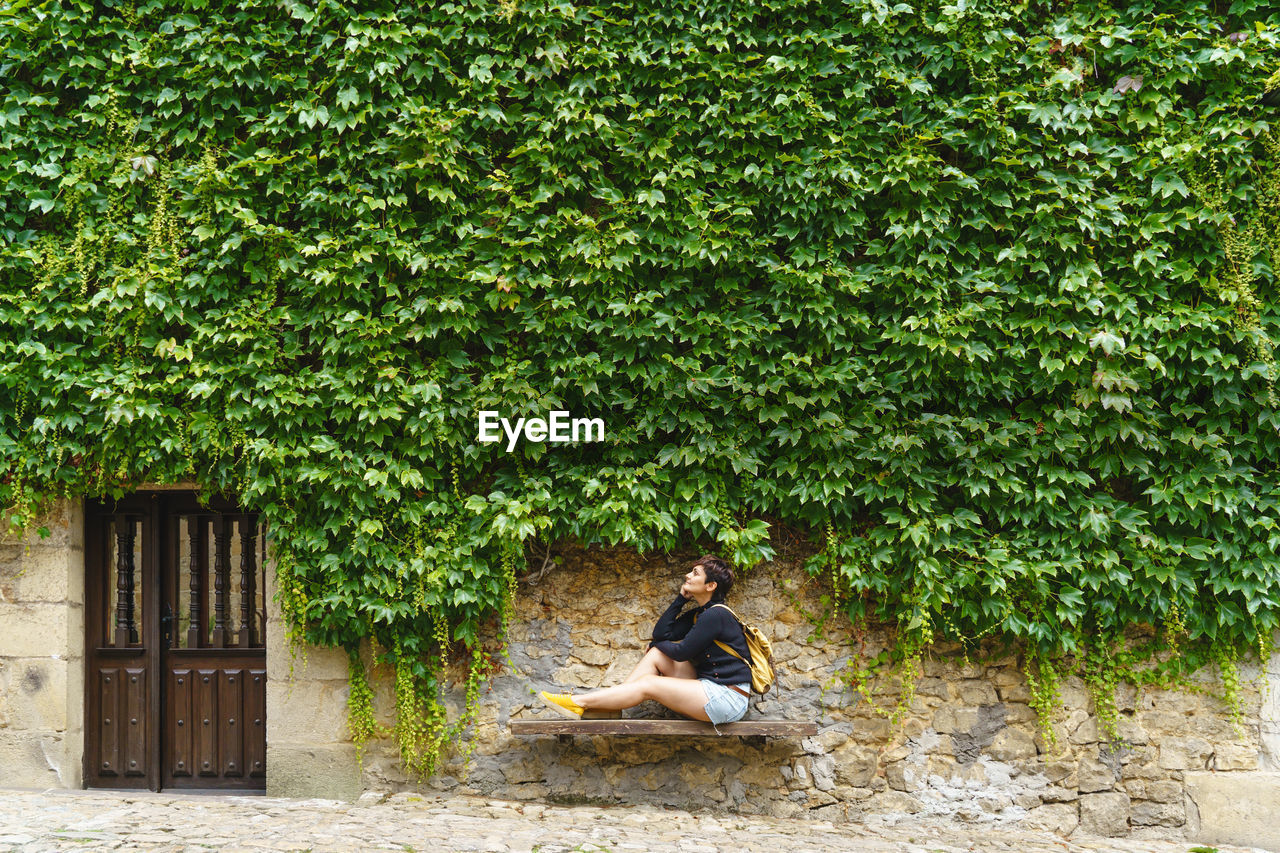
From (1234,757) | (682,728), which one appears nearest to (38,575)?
(682,728)

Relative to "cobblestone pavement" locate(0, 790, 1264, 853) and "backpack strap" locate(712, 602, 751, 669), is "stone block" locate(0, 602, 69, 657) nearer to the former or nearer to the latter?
"cobblestone pavement" locate(0, 790, 1264, 853)

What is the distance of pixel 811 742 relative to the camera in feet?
14.8

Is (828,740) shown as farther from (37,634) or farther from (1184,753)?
(37,634)

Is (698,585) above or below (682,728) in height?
above

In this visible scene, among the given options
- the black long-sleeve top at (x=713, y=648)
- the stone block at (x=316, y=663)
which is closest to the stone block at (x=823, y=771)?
the black long-sleeve top at (x=713, y=648)

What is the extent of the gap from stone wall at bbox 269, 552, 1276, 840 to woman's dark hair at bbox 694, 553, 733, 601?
0.85 feet


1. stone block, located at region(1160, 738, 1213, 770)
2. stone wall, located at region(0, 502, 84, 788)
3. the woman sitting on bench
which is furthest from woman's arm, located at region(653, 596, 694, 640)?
stone wall, located at region(0, 502, 84, 788)

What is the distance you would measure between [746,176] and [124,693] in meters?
4.73

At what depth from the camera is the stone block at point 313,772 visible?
15.2 ft

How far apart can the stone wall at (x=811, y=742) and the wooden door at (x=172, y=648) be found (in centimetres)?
48

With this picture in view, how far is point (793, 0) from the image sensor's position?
15.0 ft

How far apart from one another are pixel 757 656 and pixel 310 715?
250cm

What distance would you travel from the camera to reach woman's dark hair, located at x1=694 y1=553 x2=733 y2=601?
4.34 m

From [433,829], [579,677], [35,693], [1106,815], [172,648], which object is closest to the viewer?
[433,829]
